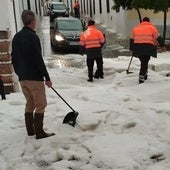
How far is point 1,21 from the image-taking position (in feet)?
31.1

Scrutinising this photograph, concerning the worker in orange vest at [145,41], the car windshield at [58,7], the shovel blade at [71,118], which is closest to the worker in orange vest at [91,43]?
the worker in orange vest at [145,41]

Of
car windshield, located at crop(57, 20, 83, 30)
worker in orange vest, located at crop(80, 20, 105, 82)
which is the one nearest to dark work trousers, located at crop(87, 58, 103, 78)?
worker in orange vest, located at crop(80, 20, 105, 82)

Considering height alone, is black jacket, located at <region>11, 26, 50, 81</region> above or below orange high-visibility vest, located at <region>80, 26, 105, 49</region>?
above

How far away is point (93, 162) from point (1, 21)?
5097 mm

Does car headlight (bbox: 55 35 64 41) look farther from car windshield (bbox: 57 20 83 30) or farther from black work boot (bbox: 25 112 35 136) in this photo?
black work boot (bbox: 25 112 35 136)

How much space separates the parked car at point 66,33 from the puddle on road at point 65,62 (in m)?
1.97

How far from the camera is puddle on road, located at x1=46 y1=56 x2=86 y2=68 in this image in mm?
15908

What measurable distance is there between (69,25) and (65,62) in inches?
232

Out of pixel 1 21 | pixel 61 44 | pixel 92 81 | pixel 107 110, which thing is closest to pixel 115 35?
pixel 61 44

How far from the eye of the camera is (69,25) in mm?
22516

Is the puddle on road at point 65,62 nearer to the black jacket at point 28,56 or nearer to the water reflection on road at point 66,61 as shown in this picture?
the water reflection on road at point 66,61

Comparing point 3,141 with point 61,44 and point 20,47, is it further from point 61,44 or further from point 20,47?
point 61,44

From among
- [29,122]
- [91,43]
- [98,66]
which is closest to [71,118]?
[29,122]

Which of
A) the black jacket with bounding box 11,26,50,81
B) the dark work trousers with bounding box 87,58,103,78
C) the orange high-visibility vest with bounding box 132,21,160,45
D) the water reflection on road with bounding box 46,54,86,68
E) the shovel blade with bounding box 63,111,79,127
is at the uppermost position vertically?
the black jacket with bounding box 11,26,50,81
